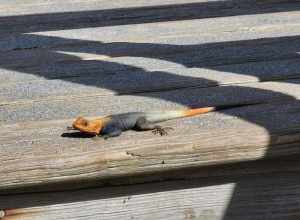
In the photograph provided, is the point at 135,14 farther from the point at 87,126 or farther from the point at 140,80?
the point at 87,126

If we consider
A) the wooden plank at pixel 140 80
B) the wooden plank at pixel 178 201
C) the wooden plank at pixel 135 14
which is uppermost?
the wooden plank at pixel 135 14

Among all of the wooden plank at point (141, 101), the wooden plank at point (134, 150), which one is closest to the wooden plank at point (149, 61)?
the wooden plank at point (141, 101)

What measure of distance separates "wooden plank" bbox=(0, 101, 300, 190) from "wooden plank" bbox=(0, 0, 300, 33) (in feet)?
7.43

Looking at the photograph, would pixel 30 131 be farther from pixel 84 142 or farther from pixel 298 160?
pixel 298 160

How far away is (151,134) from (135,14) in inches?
102

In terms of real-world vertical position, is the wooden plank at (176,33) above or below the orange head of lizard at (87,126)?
above

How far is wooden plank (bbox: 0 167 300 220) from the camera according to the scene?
2129 mm

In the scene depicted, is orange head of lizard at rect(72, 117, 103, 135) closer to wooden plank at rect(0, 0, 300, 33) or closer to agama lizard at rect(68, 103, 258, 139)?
agama lizard at rect(68, 103, 258, 139)

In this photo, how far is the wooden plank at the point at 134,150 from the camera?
2.04m

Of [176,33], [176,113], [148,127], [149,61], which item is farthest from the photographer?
[176,33]

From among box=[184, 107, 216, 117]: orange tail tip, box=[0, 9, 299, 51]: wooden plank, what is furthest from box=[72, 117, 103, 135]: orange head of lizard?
box=[0, 9, 299, 51]: wooden plank

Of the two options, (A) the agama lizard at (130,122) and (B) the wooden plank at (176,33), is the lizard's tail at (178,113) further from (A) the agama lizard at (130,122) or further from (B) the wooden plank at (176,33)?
(B) the wooden plank at (176,33)

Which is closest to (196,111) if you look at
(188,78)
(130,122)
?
(130,122)

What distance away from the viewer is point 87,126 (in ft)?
7.43
